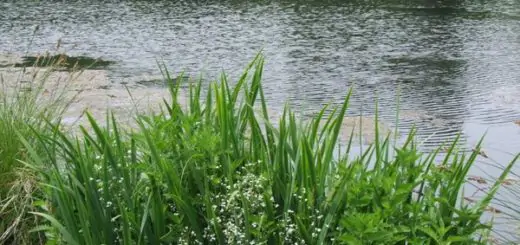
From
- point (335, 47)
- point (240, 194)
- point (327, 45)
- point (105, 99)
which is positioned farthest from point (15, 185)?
point (327, 45)

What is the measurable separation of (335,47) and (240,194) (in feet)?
23.6

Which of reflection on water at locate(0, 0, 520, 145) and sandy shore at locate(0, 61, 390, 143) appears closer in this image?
sandy shore at locate(0, 61, 390, 143)

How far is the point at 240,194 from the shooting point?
7.75 feet

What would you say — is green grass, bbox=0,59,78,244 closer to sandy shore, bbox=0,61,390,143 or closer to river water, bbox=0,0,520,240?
sandy shore, bbox=0,61,390,143

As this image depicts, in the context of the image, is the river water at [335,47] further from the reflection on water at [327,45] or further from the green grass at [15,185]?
the green grass at [15,185]

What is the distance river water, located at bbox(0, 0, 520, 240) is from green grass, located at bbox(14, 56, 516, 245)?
198 cm

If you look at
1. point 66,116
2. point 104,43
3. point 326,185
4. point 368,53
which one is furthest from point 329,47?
point 326,185

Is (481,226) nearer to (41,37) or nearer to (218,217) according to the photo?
(218,217)

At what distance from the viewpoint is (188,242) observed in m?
2.51

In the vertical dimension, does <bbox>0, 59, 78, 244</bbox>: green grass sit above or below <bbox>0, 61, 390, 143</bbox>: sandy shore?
above

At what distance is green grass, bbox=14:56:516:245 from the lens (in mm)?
2354

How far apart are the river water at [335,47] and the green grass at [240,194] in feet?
6.50

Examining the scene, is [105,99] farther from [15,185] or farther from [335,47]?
[335,47]

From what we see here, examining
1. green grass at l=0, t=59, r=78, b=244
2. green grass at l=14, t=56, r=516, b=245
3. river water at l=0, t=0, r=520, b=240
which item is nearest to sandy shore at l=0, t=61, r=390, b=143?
river water at l=0, t=0, r=520, b=240
